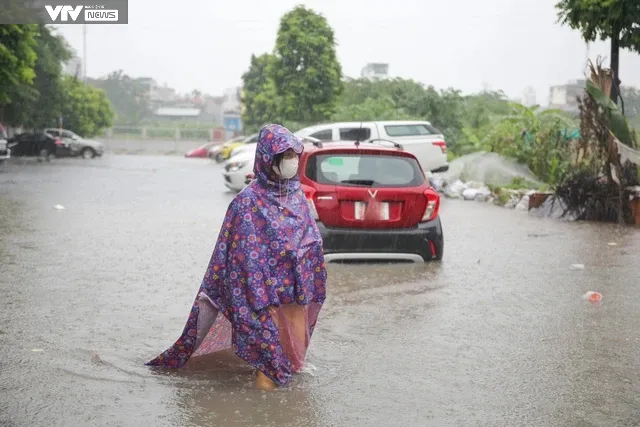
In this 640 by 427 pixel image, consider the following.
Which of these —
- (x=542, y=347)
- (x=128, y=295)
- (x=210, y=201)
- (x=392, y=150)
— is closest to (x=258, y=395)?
(x=542, y=347)

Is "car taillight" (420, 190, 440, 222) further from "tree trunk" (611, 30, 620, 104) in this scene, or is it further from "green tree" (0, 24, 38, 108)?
"green tree" (0, 24, 38, 108)

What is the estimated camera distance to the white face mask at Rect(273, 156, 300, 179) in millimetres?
5789

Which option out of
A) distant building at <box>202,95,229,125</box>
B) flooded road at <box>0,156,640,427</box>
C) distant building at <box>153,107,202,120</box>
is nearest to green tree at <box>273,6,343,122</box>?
flooded road at <box>0,156,640,427</box>

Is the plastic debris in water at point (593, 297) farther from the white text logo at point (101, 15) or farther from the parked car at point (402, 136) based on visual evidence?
the white text logo at point (101, 15)

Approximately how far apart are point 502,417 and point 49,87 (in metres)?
47.7

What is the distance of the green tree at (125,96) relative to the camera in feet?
386

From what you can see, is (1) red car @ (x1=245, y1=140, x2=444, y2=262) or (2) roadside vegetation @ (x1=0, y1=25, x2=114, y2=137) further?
(2) roadside vegetation @ (x1=0, y1=25, x2=114, y2=137)

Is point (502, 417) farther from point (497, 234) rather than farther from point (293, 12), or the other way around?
point (293, 12)

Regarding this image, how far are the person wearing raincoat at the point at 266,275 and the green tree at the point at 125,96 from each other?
11245 cm

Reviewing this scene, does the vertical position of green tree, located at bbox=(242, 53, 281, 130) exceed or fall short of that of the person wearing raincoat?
it exceeds it

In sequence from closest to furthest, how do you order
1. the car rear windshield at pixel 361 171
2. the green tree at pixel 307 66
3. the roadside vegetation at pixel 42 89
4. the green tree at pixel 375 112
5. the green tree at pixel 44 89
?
1. the car rear windshield at pixel 361 171
2. the roadside vegetation at pixel 42 89
3. the green tree at pixel 375 112
4. the green tree at pixel 44 89
5. the green tree at pixel 307 66

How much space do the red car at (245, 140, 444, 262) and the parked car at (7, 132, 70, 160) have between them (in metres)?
39.0

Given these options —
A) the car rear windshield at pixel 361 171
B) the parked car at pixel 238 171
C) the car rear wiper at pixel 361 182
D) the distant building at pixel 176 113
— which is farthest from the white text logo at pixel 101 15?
the distant building at pixel 176 113

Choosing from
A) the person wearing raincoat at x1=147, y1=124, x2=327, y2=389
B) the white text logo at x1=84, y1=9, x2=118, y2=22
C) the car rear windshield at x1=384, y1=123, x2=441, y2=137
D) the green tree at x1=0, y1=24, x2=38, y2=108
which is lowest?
the person wearing raincoat at x1=147, y1=124, x2=327, y2=389
